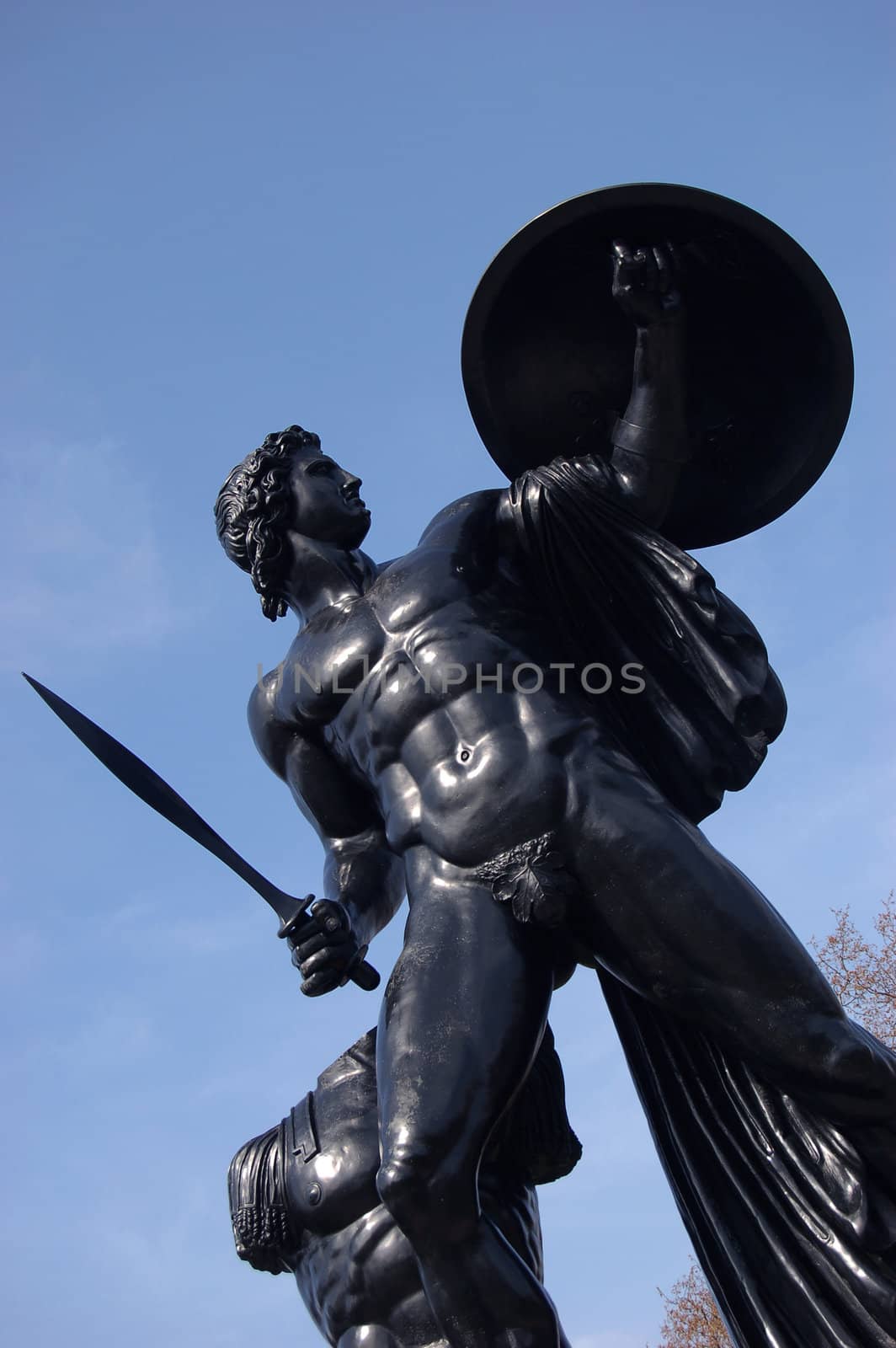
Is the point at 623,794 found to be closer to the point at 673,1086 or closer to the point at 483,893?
the point at 483,893

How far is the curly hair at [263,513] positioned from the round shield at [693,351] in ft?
2.79

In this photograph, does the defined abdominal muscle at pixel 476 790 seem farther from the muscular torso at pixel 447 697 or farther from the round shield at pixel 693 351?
the round shield at pixel 693 351

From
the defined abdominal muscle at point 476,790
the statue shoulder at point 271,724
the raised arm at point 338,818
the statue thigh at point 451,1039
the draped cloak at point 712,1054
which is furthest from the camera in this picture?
the statue shoulder at point 271,724

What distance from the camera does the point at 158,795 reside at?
6.25 metres

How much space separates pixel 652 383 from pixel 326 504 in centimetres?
150

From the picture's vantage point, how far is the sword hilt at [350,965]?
6.02 m

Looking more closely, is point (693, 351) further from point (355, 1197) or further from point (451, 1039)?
point (355, 1197)

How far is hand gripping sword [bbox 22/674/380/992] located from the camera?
6.05 m

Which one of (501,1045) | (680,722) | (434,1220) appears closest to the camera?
(434,1220)

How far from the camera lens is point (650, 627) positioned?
6.38 m

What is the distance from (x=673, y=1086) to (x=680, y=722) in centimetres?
135

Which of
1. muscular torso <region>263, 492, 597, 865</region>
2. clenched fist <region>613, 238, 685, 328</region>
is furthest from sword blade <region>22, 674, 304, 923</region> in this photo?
clenched fist <region>613, 238, 685, 328</region>

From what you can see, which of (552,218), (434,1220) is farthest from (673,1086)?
(552,218)

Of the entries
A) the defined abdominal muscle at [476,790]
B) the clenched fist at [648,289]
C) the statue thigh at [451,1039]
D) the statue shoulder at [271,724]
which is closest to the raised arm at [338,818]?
the statue shoulder at [271,724]
